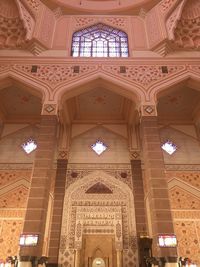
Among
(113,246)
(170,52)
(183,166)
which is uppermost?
(170,52)

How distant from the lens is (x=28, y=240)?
5527mm

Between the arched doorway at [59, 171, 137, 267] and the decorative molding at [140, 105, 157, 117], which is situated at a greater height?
the decorative molding at [140, 105, 157, 117]

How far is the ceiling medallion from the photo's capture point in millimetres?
10242

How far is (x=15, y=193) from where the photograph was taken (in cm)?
918

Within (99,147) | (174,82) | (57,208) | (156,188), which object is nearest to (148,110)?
(174,82)

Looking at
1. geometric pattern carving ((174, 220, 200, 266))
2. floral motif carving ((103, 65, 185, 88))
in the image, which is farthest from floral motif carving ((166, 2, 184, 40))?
geometric pattern carving ((174, 220, 200, 266))

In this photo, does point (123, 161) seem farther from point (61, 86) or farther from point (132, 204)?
point (61, 86)

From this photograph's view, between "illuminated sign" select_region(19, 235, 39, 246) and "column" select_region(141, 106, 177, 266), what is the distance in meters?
2.62

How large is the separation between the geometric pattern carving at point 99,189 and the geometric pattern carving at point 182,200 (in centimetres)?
223

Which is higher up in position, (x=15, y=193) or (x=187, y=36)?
(x=187, y=36)

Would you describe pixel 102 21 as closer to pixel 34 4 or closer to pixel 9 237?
pixel 34 4

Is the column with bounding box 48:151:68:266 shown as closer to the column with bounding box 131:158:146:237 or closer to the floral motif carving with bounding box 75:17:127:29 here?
the column with bounding box 131:158:146:237

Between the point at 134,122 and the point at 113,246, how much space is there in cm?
472

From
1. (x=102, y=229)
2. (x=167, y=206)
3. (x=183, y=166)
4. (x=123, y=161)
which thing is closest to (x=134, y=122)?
(x=123, y=161)
